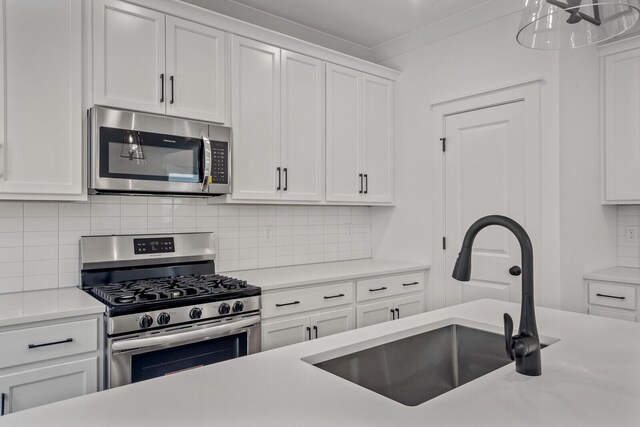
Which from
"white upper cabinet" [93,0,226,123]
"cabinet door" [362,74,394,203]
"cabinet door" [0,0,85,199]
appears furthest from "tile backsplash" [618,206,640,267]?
"cabinet door" [0,0,85,199]

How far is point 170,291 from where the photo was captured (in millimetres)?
2219

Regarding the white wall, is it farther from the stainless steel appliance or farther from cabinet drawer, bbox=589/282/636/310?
the stainless steel appliance

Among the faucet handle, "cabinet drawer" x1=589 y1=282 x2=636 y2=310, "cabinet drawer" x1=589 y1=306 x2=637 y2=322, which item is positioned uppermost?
the faucet handle

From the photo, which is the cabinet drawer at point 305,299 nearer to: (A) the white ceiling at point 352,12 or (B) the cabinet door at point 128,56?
(B) the cabinet door at point 128,56

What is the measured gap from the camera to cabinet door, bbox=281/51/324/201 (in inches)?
121

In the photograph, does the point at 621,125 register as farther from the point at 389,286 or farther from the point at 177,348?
the point at 177,348

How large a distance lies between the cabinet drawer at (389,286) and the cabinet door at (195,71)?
4.70ft

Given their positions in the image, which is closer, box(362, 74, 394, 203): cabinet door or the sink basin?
the sink basin

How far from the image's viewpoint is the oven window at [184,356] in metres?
2.04

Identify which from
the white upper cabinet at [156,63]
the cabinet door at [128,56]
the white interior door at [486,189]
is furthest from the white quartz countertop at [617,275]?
the cabinet door at [128,56]

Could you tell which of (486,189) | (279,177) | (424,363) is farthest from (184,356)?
(486,189)

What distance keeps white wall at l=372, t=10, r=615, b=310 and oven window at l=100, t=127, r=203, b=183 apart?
1.81 metres

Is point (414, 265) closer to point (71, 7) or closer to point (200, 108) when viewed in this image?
point (200, 108)

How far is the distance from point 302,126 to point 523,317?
7.43ft
